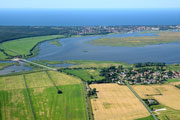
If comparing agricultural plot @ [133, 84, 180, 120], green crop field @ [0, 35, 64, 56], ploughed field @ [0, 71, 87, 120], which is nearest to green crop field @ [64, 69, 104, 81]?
ploughed field @ [0, 71, 87, 120]

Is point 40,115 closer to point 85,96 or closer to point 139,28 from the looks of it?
point 85,96

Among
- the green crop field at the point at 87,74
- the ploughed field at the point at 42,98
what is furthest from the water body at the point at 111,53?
the ploughed field at the point at 42,98

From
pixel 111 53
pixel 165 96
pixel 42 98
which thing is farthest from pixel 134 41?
pixel 42 98

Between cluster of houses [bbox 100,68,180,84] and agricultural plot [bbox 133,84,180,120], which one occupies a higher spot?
cluster of houses [bbox 100,68,180,84]

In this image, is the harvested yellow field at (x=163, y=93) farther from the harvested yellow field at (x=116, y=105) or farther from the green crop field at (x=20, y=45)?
the green crop field at (x=20, y=45)

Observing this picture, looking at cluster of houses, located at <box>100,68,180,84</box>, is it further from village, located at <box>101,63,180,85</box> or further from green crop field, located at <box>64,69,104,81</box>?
green crop field, located at <box>64,69,104,81</box>

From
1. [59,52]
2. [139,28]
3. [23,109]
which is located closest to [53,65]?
[59,52]
